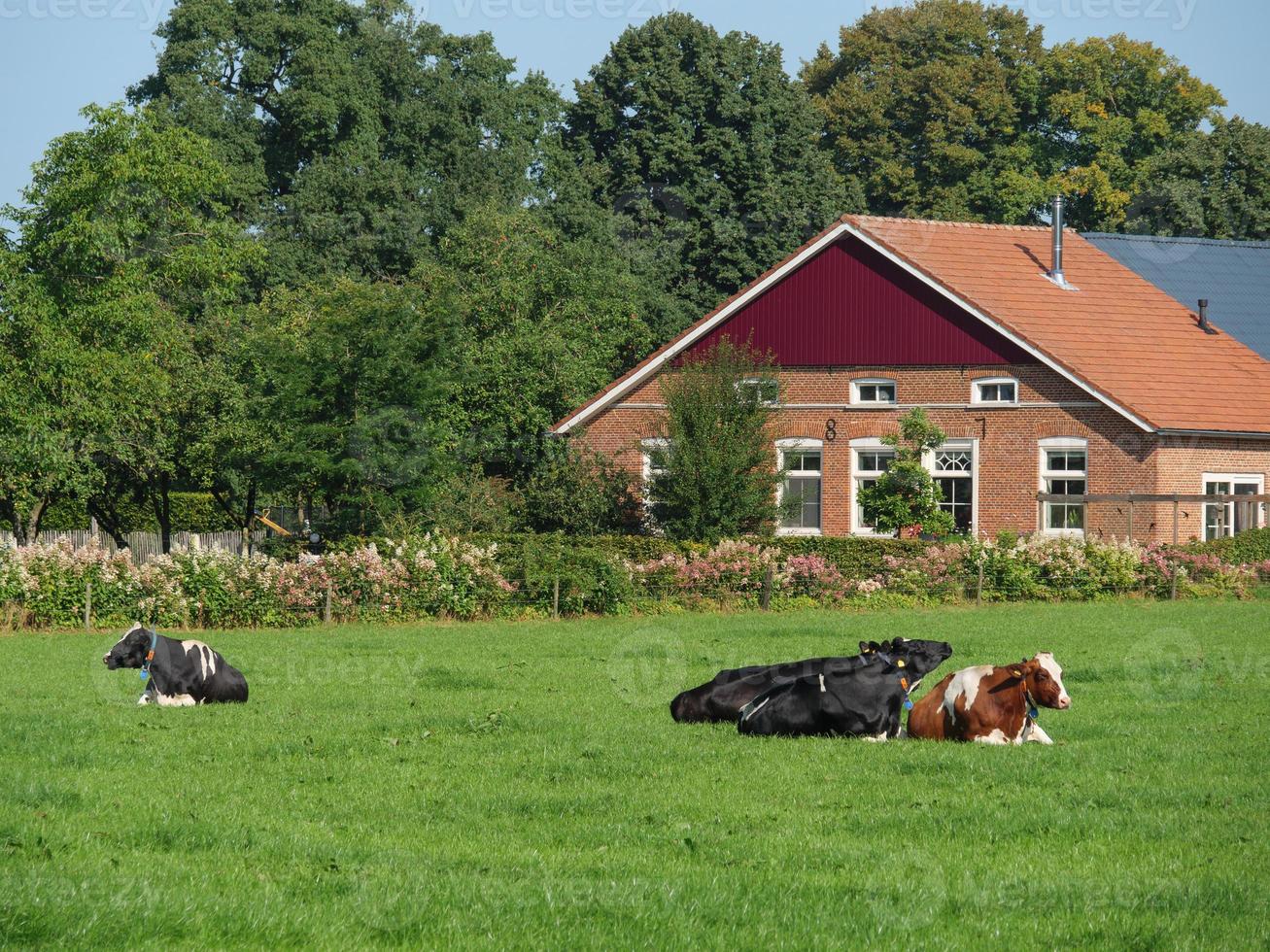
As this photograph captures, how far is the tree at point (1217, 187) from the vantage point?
6131 centimetres

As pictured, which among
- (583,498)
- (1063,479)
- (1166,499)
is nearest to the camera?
(1166,499)

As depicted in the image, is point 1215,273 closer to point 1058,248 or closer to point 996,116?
point 1058,248

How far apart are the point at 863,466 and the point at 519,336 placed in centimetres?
1114

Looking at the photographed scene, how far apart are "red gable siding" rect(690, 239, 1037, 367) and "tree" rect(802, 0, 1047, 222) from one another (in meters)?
25.3

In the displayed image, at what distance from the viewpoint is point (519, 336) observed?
46531 mm

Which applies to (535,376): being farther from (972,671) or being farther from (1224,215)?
(972,671)

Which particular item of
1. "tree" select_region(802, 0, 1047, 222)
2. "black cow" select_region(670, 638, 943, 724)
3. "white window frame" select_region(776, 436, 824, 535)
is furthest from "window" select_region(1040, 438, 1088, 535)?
"tree" select_region(802, 0, 1047, 222)

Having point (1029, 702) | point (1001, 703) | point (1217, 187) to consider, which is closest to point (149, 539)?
point (1001, 703)

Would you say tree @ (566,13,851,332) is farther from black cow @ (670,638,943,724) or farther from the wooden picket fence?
black cow @ (670,638,943,724)

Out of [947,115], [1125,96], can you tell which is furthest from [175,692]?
[1125,96]

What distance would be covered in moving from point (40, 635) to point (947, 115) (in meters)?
50.4

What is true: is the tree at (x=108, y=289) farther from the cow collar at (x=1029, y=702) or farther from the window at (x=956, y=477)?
the cow collar at (x=1029, y=702)

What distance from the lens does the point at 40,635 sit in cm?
2617

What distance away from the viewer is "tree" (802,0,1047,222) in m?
67.6
